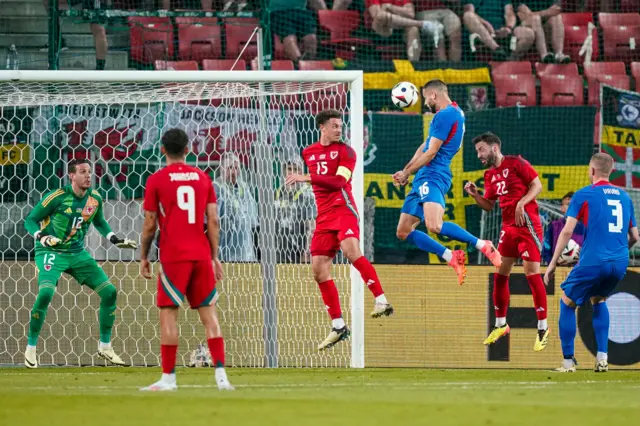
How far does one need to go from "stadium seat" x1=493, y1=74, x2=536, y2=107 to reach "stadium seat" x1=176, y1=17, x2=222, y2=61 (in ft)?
15.1

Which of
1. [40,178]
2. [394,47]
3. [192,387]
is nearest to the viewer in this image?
[192,387]

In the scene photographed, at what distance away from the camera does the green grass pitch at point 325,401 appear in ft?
17.4

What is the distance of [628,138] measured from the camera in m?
15.8

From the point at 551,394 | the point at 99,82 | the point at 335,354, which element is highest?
the point at 99,82

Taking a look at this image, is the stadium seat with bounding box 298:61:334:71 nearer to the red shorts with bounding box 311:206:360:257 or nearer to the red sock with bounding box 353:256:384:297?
the red shorts with bounding box 311:206:360:257

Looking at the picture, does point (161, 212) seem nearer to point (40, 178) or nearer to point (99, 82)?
point (99, 82)

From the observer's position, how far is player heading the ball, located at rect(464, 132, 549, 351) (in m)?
10.5

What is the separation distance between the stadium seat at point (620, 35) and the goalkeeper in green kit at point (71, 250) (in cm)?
1067

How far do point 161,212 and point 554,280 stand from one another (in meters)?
6.50

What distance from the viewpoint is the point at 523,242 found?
10.5 metres

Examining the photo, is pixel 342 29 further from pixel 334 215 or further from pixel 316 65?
pixel 334 215

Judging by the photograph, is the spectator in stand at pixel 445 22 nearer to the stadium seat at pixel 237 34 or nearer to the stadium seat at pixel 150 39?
the stadium seat at pixel 237 34

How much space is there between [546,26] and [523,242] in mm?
8947

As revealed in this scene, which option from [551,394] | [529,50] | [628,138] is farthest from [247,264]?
[529,50]
